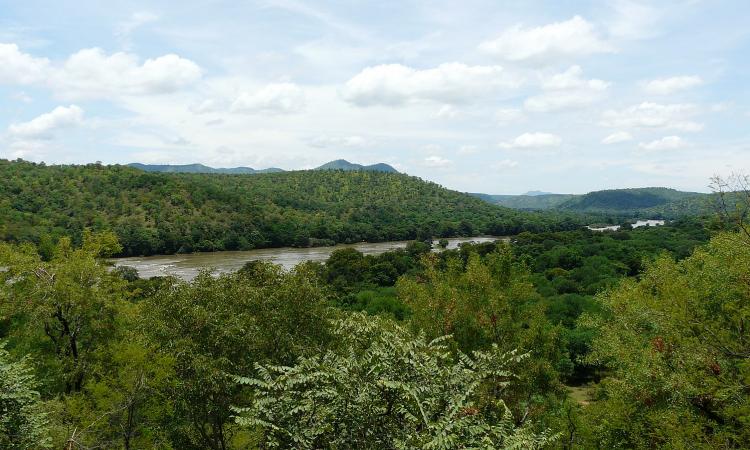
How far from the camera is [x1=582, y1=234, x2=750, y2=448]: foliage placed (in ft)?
36.3

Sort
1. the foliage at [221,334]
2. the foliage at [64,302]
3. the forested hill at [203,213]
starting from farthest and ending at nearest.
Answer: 1. the forested hill at [203,213]
2. the foliage at [64,302]
3. the foliage at [221,334]

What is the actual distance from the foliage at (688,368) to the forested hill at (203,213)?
6986 cm

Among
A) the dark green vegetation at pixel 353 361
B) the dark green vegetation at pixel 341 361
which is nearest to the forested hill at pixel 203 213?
the dark green vegetation at pixel 353 361

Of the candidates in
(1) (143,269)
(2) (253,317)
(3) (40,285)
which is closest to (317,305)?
(2) (253,317)

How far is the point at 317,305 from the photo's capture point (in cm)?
1591

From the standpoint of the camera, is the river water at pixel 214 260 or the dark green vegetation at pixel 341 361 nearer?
the dark green vegetation at pixel 341 361

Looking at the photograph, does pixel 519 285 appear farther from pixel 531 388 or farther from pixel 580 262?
pixel 580 262

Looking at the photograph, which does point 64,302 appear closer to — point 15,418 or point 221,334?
point 221,334

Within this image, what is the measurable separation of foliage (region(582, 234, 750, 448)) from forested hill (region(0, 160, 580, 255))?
69.9 meters

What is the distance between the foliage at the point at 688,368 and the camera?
36.3ft

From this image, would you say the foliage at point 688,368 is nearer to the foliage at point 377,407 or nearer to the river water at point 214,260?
the foliage at point 377,407

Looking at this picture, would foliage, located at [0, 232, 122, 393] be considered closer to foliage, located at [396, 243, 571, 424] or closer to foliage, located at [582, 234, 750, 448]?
foliage, located at [396, 243, 571, 424]

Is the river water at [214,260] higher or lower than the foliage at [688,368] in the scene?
lower

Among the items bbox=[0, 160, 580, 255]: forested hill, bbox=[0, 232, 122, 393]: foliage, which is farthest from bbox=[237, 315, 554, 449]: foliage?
bbox=[0, 160, 580, 255]: forested hill
